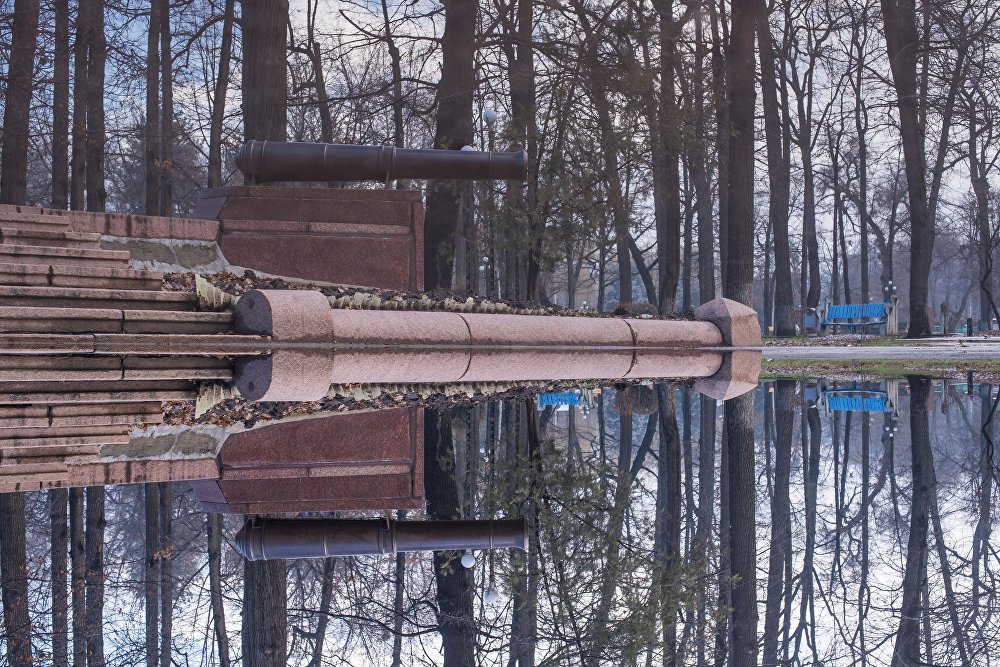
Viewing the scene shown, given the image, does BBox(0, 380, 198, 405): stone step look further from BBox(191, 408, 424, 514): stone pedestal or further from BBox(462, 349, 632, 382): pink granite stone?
BBox(462, 349, 632, 382): pink granite stone

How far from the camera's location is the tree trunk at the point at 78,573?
639 centimetres

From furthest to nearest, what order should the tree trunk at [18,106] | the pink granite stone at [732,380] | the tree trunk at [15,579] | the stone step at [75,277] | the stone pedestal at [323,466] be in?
the tree trunk at [18,106]
the pink granite stone at [732,380]
the stone pedestal at [323,466]
the tree trunk at [15,579]
the stone step at [75,277]

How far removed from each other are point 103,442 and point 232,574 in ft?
10.4

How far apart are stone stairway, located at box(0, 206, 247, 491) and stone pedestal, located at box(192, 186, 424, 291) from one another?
369 centimetres

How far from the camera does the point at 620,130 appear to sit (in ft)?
58.5

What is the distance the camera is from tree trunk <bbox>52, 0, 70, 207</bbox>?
13.7 m

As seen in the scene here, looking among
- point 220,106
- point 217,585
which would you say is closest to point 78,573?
point 217,585

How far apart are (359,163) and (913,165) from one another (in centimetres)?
1674

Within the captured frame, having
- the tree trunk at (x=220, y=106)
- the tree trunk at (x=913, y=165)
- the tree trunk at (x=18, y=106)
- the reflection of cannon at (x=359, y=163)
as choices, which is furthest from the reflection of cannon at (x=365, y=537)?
the tree trunk at (x=913, y=165)

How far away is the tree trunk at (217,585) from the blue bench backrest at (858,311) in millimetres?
20078

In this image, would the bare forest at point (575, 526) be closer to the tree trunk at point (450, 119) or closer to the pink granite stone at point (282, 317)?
the tree trunk at point (450, 119)

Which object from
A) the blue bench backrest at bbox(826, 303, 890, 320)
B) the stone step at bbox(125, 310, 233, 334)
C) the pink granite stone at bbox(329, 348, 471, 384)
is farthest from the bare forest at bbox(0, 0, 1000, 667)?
the blue bench backrest at bbox(826, 303, 890, 320)

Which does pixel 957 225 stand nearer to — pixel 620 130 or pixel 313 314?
pixel 620 130

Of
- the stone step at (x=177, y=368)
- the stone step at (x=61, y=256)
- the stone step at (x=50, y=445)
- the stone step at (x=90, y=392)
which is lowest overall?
the stone step at (x=50, y=445)
